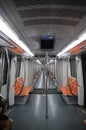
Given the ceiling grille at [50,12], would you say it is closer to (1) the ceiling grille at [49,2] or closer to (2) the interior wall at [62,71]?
(1) the ceiling grille at [49,2]

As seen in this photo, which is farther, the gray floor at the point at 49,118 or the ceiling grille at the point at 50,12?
the gray floor at the point at 49,118

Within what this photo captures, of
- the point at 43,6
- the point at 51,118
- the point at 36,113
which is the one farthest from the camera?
the point at 36,113

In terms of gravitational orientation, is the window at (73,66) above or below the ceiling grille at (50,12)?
below

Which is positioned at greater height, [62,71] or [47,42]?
[47,42]

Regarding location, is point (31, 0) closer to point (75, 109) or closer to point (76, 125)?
point (76, 125)

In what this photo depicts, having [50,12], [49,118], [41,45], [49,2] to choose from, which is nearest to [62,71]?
[41,45]

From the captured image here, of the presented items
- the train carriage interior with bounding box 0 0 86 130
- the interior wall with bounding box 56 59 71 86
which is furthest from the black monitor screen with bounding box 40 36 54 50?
the interior wall with bounding box 56 59 71 86

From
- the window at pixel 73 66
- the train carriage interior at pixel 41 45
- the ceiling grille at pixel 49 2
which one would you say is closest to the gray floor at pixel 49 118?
the train carriage interior at pixel 41 45

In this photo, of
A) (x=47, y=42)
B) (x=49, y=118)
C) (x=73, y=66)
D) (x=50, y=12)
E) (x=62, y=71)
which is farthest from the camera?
(x=62, y=71)

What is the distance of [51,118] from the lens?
4.05 meters

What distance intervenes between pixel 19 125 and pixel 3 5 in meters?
2.99

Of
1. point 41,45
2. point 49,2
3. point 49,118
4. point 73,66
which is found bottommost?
point 49,118

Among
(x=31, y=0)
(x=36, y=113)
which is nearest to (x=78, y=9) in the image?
(x=31, y=0)

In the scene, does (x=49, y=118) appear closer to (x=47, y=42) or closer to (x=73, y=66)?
(x=47, y=42)
